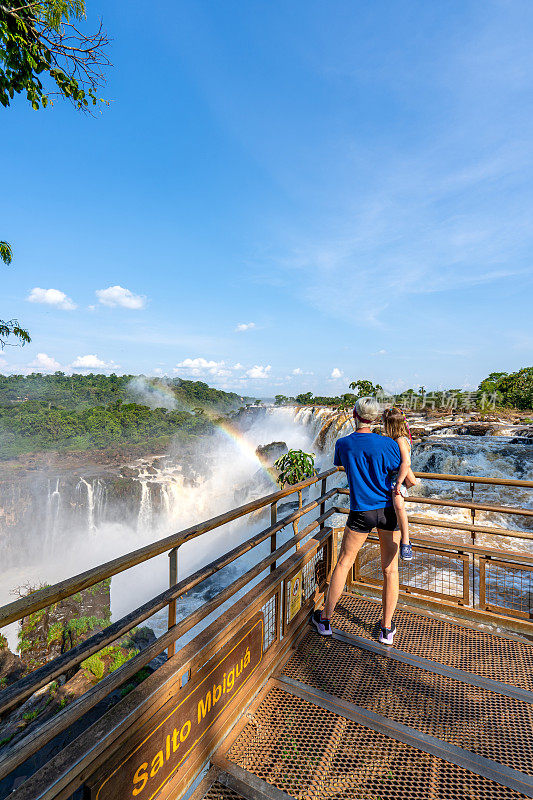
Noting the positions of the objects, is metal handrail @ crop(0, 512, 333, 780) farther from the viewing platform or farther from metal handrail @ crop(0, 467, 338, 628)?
metal handrail @ crop(0, 467, 338, 628)

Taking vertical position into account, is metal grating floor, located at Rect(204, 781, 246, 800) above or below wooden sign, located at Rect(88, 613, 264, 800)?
below

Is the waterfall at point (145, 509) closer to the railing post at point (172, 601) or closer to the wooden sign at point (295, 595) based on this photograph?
the wooden sign at point (295, 595)

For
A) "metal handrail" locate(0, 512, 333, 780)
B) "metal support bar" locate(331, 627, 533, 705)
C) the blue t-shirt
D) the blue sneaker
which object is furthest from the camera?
the blue t-shirt

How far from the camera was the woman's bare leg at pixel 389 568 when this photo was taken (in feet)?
9.14

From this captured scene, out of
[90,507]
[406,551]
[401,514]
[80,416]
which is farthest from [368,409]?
[80,416]

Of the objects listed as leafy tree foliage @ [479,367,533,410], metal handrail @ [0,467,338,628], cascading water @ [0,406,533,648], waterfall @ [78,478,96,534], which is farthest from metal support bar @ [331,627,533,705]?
leafy tree foliage @ [479,367,533,410]

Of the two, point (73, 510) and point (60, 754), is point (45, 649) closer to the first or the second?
point (60, 754)

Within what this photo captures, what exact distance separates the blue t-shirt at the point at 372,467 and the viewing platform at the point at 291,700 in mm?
553

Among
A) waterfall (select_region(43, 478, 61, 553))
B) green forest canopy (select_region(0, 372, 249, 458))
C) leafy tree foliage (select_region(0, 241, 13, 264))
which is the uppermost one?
leafy tree foliage (select_region(0, 241, 13, 264))

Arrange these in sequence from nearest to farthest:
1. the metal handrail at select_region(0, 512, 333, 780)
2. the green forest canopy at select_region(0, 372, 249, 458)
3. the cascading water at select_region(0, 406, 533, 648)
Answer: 1. the metal handrail at select_region(0, 512, 333, 780)
2. the cascading water at select_region(0, 406, 533, 648)
3. the green forest canopy at select_region(0, 372, 249, 458)

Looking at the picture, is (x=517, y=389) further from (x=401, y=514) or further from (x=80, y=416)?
(x=80, y=416)

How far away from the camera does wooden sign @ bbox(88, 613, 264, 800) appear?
1326mm

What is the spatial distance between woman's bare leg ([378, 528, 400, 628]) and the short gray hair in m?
0.86

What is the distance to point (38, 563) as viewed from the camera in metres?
31.3
